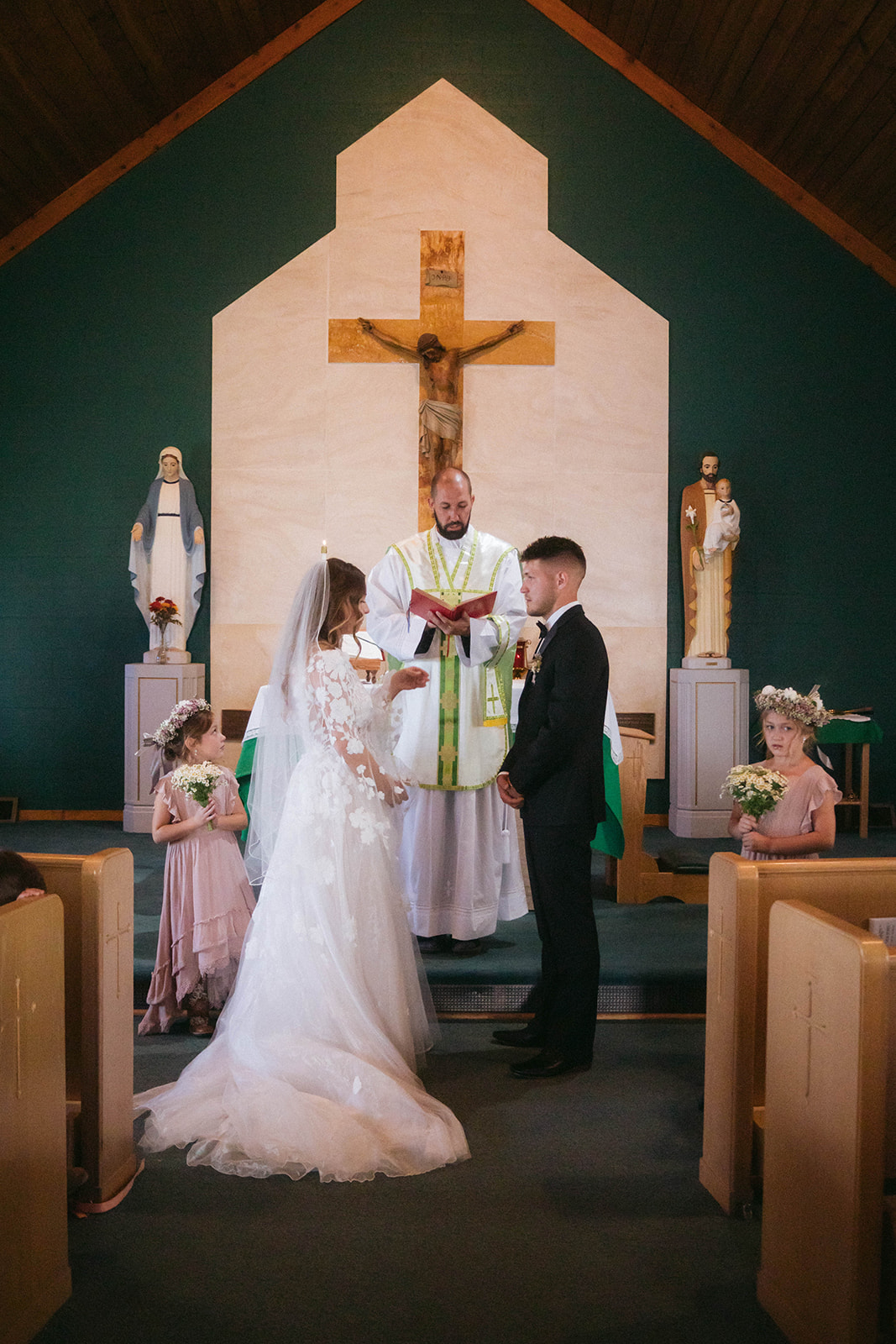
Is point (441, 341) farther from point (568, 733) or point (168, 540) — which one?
point (568, 733)

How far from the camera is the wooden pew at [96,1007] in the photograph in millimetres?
2576

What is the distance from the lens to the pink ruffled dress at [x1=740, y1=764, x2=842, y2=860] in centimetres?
355

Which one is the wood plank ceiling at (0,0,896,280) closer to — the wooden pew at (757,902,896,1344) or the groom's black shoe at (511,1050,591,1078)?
the groom's black shoe at (511,1050,591,1078)

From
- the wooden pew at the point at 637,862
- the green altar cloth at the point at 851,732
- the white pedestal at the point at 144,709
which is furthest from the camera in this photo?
the white pedestal at the point at 144,709

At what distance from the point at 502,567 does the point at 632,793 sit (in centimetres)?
131

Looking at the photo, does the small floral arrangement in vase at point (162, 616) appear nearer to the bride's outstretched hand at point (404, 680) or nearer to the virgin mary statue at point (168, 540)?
the virgin mary statue at point (168, 540)

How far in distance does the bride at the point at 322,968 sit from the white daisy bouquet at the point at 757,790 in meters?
1.08

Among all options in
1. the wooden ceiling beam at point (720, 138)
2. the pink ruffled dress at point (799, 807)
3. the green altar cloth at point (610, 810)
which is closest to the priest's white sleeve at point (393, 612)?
the green altar cloth at point (610, 810)

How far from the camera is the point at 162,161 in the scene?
796cm

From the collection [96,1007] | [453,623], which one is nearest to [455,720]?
[453,623]

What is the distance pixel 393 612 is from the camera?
15.8 feet

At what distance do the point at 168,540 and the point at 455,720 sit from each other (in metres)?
3.83

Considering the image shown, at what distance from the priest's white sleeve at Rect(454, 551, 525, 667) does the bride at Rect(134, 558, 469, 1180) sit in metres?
1.17

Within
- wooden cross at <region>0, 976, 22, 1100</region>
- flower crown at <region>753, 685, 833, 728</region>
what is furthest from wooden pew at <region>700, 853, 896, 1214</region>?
A: wooden cross at <region>0, 976, 22, 1100</region>
